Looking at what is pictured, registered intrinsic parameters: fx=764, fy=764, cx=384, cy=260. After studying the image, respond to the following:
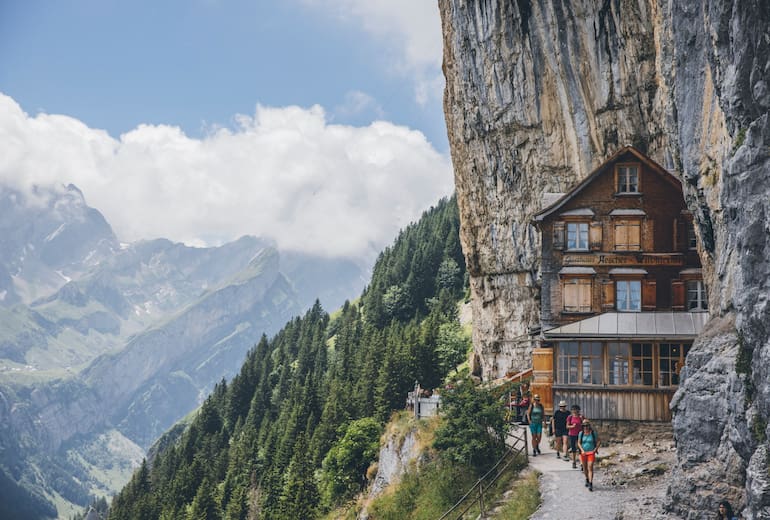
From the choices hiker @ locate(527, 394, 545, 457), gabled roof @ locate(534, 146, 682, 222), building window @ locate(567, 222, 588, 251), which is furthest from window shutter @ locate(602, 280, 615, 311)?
hiker @ locate(527, 394, 545, 457)

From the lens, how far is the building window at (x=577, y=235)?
3744cm

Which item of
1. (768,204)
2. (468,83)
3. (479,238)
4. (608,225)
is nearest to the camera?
(768,204)

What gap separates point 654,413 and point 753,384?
12.3 meters

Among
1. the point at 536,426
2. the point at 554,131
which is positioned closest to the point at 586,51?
→ the point at 554,131

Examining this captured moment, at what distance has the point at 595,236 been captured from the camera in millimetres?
37125

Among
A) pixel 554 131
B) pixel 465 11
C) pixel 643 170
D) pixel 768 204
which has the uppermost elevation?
pixel 465 11

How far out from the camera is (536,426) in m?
26.0

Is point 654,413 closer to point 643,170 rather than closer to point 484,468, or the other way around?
point 484,468

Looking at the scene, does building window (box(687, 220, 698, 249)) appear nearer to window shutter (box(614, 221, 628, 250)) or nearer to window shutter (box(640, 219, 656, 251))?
window shutter (box(640, 219, 656, 251))

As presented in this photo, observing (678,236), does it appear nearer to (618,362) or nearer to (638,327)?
(638,327)

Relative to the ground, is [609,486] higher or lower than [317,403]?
higher

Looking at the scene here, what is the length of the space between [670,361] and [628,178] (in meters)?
11.4

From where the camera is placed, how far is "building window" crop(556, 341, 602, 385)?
29.5m

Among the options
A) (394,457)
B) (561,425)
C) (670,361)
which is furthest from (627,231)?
(394,457)
